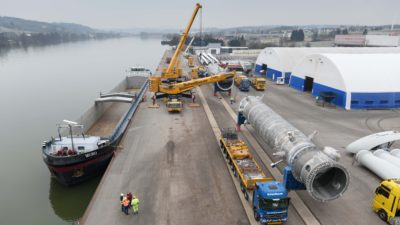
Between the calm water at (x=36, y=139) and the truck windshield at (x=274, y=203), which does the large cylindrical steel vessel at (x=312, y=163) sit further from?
the calm water at (x=36, y=139)

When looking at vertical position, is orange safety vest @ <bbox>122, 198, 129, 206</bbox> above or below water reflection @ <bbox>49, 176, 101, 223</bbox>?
above

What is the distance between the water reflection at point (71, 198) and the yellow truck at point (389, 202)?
19.0 metres

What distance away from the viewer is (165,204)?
17281 mm

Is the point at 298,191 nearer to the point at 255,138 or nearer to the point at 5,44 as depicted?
the point at 255,138

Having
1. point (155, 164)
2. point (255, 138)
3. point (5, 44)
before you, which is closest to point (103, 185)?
point (155, 164)

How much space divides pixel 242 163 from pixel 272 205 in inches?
212

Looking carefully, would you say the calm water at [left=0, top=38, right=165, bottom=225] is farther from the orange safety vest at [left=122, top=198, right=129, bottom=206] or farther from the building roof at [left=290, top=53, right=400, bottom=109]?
the building roof at [left=290, top=53, right=400, bottom=109]

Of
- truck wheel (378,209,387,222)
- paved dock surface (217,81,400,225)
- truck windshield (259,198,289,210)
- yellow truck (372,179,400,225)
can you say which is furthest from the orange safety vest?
truck wheel (378,209,387,222)

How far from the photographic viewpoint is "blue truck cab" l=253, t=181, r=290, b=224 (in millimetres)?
14820

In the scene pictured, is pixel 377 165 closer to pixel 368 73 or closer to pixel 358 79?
pixel 358 79

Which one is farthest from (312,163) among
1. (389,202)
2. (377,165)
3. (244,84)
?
(244,84)

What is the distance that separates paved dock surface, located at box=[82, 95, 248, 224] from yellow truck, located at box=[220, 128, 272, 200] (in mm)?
810

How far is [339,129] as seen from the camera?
3084cm

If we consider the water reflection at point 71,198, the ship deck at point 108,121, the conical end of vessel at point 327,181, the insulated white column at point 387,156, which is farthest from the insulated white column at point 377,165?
the ship deck at point 108,121
